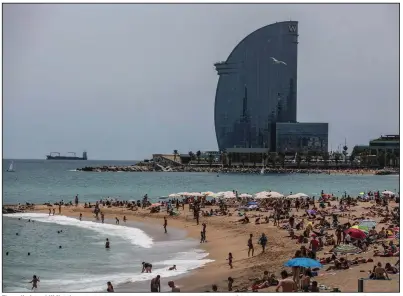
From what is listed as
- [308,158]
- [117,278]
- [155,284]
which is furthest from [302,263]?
[308,158]

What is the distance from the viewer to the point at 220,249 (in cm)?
2855

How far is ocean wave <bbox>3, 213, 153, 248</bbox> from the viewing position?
108ft

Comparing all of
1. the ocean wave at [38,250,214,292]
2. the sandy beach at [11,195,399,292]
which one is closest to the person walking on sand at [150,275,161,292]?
the sandy beach at [11,195,399,292]

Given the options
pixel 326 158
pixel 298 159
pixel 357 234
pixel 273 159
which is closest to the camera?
pixel 357 234

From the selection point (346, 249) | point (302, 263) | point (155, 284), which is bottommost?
point (155, 284)

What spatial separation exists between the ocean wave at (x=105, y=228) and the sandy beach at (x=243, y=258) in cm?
223

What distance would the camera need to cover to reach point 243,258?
83.0ft

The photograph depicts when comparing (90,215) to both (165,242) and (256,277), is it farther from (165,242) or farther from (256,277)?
(256,277)

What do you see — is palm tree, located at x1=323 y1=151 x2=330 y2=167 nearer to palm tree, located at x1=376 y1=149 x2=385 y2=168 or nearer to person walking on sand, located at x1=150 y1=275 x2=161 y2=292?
palm tree, located at x1=376 y1=149 x2=385 y2=168

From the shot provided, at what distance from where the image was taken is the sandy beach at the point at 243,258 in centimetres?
1778

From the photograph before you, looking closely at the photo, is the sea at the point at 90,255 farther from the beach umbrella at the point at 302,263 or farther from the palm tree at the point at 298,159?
the palm tree at the point at 298,159

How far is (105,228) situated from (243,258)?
1542cm

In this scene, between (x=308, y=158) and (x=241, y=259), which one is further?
(x=308, y=158)

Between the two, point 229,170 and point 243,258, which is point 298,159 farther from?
point 243,258
